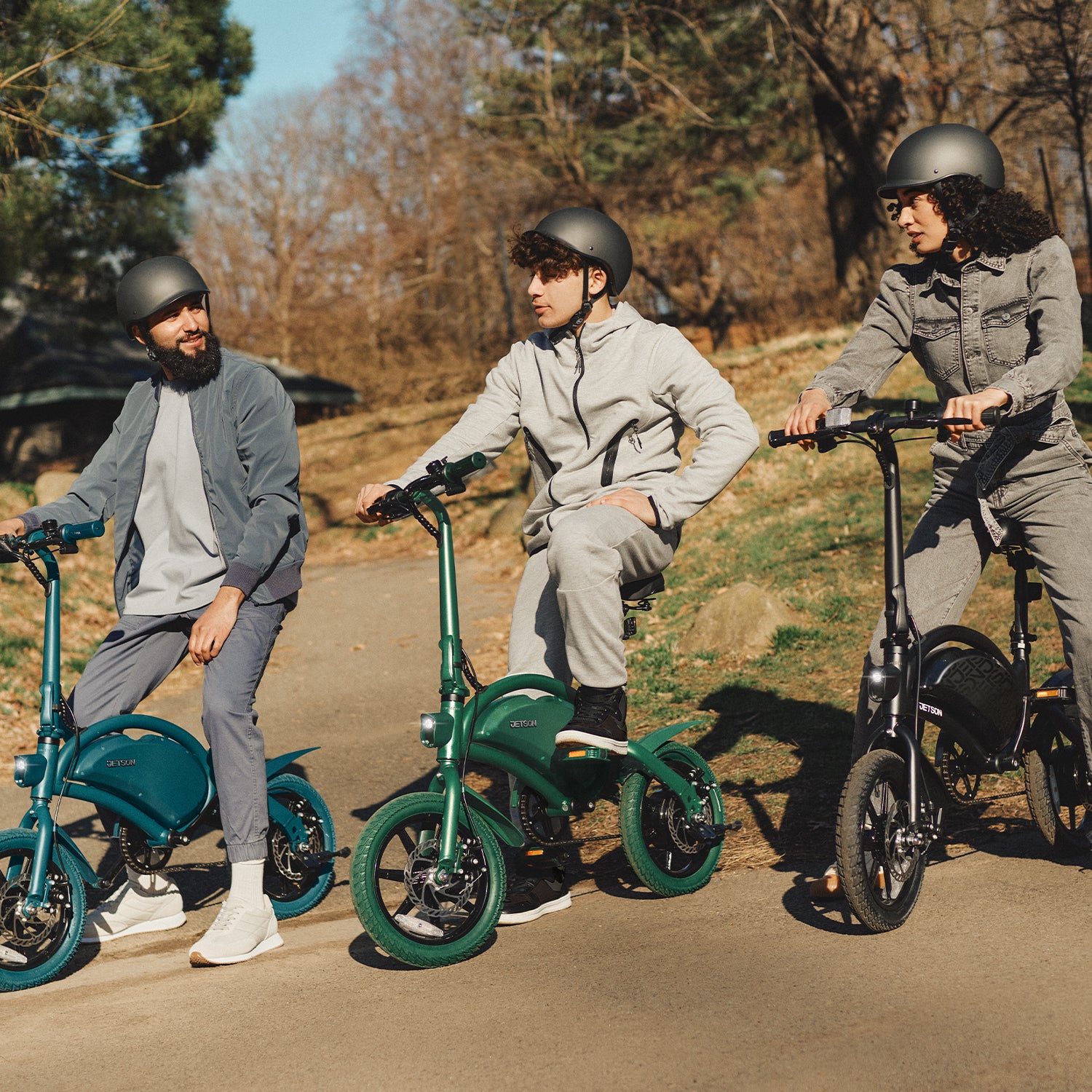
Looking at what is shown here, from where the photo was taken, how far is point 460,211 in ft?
139

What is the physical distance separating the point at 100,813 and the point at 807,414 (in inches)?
106

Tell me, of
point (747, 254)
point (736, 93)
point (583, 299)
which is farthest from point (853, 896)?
point (747, 254)

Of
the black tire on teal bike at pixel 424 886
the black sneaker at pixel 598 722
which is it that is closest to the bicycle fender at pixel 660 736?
the black sneaker at pixel 598 722

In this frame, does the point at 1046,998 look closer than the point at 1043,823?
Yes

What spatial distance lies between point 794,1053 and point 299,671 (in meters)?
A: 7.12

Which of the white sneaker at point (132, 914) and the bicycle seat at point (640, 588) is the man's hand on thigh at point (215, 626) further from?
the bicycle seat at point (640, 588)

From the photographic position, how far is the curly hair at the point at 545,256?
14.1 feet

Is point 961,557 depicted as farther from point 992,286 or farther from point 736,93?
point 736,93

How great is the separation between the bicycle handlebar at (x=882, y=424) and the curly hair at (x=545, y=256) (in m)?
0.92

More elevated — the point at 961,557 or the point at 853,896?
the point at 961,557

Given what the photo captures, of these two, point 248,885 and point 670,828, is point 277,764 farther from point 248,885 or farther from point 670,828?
point 670,828

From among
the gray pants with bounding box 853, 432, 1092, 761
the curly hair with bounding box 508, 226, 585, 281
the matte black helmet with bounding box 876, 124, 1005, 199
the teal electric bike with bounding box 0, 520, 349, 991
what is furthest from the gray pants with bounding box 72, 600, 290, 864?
the matte black helmet with bounding box 876, 124, 1005, 199

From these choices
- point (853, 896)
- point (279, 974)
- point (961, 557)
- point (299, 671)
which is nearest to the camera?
point (853, 896)

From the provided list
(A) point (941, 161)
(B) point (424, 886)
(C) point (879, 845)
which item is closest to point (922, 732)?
(C) point (879, 845)
